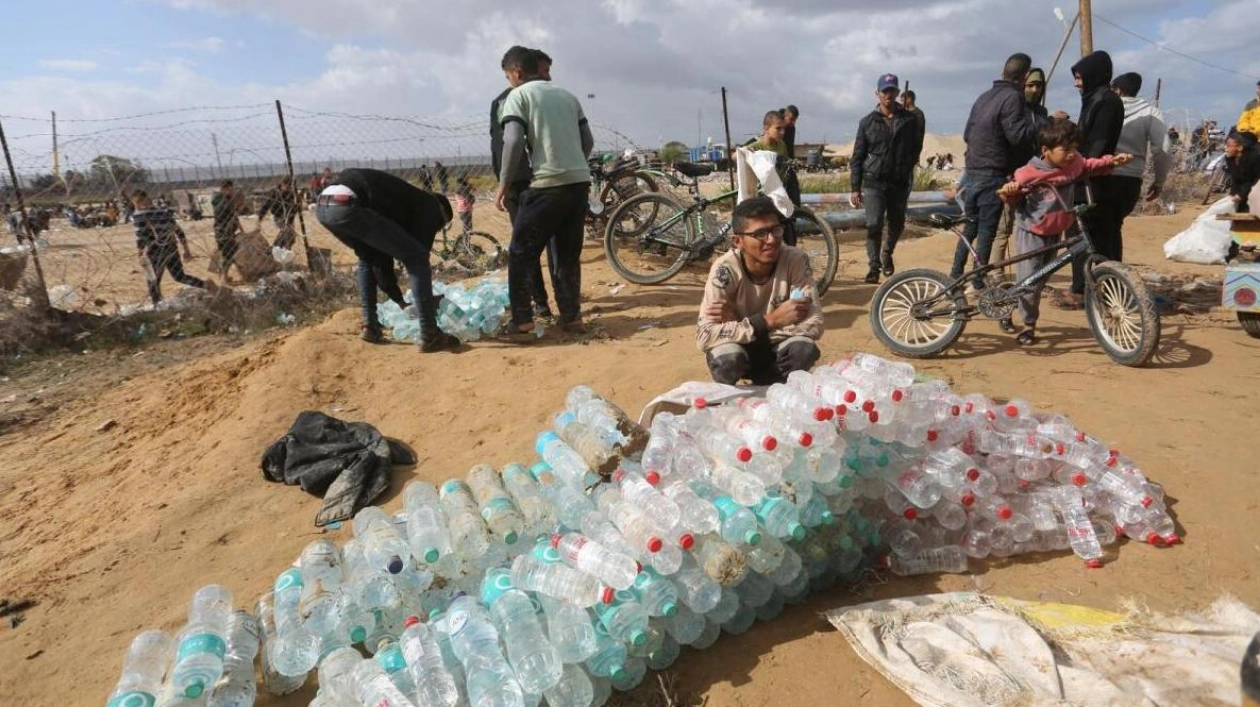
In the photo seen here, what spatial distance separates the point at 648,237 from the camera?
296 inches

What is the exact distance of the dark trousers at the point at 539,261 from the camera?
19.2 feet

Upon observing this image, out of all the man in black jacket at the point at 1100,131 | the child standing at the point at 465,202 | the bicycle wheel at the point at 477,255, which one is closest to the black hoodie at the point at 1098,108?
the man in black jacket at the point at 1100,131

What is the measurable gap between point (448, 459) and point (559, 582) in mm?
2087

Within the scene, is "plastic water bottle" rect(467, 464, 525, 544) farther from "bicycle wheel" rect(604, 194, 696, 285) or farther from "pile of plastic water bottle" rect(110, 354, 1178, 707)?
"bicycle wheel" rect(604, 194, 696, 285)

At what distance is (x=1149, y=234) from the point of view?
35.0ft

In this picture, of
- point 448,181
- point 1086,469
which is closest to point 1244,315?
point 1086,469

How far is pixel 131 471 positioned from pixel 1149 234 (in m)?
12.9

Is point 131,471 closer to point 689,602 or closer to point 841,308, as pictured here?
point 689,602

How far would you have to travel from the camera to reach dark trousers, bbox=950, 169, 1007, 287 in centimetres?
564

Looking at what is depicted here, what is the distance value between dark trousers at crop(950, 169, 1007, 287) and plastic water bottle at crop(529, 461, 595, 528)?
4.18m

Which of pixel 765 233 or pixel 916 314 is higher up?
pixel 765 233

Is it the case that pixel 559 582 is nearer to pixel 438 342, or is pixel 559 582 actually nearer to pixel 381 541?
pixel 381 541

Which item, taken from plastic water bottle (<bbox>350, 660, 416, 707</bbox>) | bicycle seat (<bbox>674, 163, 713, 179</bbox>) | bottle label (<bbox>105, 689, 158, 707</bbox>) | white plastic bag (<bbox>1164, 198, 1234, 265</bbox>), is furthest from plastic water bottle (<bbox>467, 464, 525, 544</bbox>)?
white plastic bag (<bbox>1164, 198, 1234, 265</bbox>)

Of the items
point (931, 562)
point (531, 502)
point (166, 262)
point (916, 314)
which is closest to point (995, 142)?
point (916, 314)
